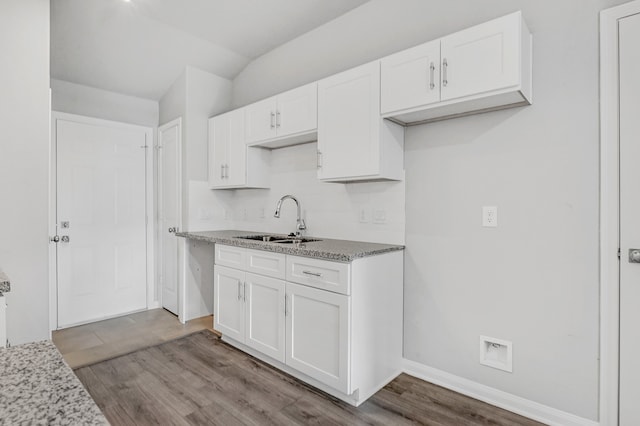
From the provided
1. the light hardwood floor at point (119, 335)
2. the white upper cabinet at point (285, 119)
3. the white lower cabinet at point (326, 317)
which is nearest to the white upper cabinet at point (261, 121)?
the white upper cabinet at point (285, 119)

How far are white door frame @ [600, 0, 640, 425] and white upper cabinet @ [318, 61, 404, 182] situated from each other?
3.60 feet

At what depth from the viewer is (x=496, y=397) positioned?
6.94 ft

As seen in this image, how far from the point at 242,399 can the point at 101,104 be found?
10.5 feet

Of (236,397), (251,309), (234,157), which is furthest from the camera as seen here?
(234,157)

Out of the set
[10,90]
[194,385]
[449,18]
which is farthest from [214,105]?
[194,385]

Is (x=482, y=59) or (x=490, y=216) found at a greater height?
(x=482, y=59)

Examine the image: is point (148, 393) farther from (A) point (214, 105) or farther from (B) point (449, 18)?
(B) point (449, 18)

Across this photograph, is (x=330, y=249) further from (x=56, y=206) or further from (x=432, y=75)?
(x=56, y=206)

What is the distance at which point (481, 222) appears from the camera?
2176 mm

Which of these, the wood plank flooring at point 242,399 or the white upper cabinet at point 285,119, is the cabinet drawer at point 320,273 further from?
the white upper cabinet at point 285,119

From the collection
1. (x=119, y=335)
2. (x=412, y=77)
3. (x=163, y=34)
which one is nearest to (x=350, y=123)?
(x=412, y=77)

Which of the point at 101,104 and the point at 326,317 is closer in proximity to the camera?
the point at 326,317

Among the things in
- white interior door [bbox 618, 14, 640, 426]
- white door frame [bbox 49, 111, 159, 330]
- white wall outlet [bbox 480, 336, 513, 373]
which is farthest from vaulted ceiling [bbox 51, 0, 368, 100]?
white wall outlet [bbox 480, 336, 513, 373]

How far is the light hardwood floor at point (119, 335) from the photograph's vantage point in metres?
2.87
